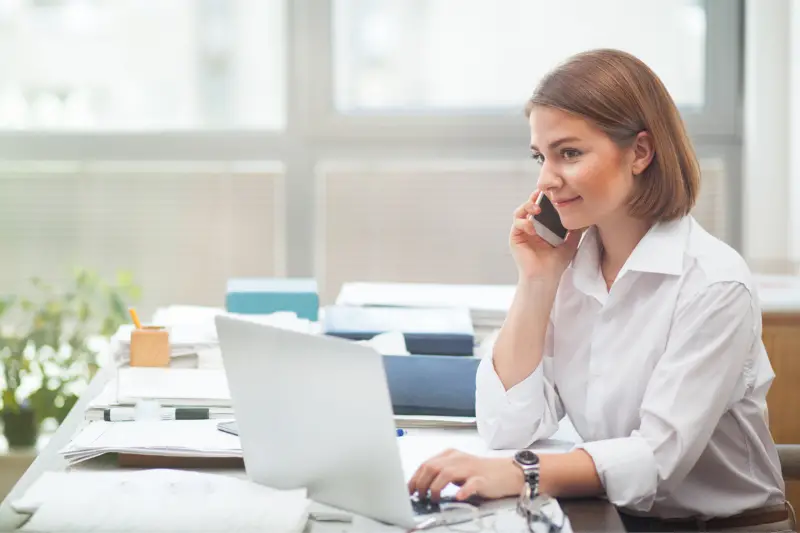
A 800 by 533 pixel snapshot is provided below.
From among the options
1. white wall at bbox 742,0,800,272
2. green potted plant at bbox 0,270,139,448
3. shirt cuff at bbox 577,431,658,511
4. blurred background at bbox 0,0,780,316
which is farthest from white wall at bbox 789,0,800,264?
green potted plant at bbox 0,270,139,448

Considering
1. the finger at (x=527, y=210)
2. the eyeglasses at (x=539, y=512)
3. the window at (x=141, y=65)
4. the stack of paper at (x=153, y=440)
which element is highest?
the window at (x=141, y=65)

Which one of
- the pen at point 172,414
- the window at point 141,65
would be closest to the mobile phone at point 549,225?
the pen at point 172,414

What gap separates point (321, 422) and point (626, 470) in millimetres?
410

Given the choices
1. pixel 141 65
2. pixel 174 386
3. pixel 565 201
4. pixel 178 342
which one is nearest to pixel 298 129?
pixel 141 65

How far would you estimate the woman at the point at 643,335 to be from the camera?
1.38 meters

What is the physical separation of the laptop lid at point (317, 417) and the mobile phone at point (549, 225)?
0.61m

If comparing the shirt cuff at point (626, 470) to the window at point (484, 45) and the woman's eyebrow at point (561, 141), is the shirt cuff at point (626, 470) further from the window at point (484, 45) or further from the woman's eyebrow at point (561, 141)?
the window at point (484, 45)

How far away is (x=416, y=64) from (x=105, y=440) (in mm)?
2036

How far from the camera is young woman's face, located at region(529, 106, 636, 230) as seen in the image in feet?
4.77

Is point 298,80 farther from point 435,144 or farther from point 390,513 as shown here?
point 390,513

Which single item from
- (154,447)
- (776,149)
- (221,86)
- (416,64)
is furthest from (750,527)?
(221,86)

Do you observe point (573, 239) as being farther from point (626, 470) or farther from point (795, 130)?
point (795, 130)

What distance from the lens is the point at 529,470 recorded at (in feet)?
4.18

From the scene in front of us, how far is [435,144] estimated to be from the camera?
322 cm
